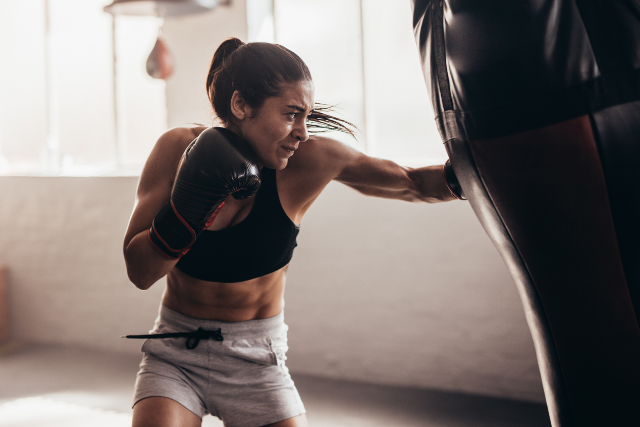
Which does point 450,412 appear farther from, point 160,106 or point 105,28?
point 105,28

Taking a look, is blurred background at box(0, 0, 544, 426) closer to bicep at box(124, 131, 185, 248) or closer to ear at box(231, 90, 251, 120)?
bicep at box(124, 131, 185, 248)

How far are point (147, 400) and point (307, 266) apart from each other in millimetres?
1689

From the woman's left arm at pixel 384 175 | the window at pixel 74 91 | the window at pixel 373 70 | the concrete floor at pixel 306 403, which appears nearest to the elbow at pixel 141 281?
the woman's left arm at pixel 384 175

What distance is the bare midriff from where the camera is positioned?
4.81 feet

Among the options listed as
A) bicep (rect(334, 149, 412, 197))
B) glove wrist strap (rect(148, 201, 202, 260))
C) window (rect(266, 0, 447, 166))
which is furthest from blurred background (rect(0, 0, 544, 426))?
glove wrist strap (rect(148, 201, 202, 260))

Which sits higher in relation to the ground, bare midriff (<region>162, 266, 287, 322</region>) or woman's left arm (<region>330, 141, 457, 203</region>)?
woman's left arm (<region>330, 141, 457, 203</region>)

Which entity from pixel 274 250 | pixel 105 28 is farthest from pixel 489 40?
pixel 105 28

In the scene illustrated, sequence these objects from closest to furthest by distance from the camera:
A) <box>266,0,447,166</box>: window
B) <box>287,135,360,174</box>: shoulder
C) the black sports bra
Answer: the black sports bra, <box>287,135,360,174</box>: shoulder, <box>266,0,447,166</box>: window

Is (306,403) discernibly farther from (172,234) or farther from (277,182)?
(172,234)

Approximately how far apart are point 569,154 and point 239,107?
0.85 meters

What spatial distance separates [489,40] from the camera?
24.4 inches

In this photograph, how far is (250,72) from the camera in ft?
4.20

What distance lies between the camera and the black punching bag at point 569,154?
1.94 ft

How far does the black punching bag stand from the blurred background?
70.8 inches
